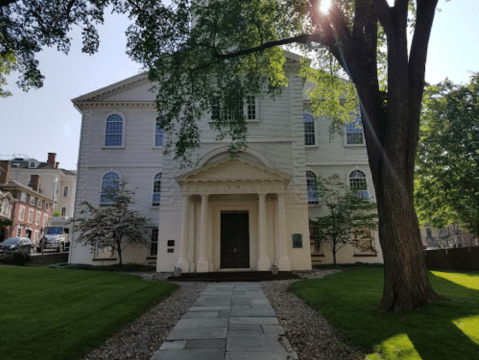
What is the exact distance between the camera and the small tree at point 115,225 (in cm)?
2034

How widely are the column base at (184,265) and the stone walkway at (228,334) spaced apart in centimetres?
741

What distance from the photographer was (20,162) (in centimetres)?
6162

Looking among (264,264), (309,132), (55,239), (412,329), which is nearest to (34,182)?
(55,239)

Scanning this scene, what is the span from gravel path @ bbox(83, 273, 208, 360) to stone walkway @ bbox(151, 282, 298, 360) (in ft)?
0.70

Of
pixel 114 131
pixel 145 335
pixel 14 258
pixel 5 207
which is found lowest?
pixel 145 335

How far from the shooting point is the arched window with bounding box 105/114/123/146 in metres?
24.3

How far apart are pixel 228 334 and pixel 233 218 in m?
12.8

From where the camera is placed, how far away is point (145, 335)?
6293mm

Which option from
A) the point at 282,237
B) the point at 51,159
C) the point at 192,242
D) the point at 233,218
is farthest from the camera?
Answer: the point at 51,159

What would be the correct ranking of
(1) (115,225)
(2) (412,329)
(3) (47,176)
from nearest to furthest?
(2) (412,329) → (1) (115,225) → (3) (47,176)

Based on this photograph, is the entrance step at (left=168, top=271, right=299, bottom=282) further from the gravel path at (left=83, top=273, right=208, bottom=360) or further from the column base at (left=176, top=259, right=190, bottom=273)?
the gravel path at (left=83, top=273, right=208, bottom=360)

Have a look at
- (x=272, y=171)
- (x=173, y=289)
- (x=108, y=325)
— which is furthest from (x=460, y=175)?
(x=108, y=325)

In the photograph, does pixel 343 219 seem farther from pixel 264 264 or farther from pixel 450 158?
pixel 450 158

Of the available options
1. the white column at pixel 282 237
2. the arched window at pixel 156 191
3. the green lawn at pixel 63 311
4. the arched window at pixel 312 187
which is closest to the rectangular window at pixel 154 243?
the arched window at pixel 156 191
